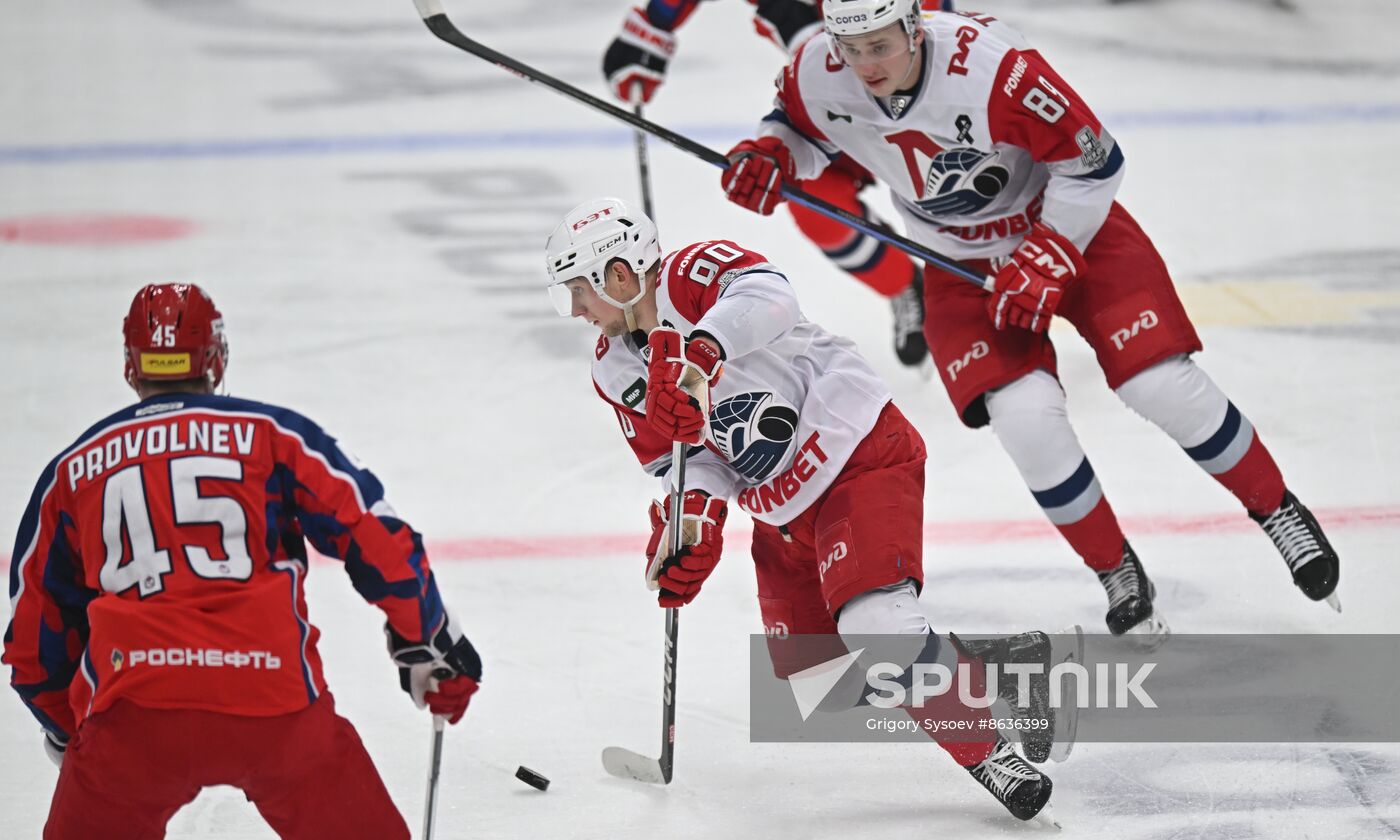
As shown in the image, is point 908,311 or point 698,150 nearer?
point 698,150

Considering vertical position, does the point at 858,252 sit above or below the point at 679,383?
below

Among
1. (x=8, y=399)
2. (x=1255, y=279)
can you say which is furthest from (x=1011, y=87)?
(x=8, y=399)

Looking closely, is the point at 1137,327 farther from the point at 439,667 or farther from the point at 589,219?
the point at 439,667

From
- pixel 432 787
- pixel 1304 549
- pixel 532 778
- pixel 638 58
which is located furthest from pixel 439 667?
pixel 638 58

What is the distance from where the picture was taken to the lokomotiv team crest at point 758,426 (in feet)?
9.77

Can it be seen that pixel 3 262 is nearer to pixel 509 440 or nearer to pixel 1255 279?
pixel 509 440

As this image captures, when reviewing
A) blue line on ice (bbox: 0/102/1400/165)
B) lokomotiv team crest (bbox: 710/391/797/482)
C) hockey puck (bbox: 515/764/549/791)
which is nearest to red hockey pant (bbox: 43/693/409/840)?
hockey puck (bbox: 515/764/549/791)

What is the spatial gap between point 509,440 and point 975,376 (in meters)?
1.72

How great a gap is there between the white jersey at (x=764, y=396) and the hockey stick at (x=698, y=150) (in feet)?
2.13

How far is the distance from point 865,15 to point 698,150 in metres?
0.73

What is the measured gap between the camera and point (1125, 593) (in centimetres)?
346

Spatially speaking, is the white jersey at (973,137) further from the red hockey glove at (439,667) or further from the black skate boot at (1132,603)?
the red hockey glove at (439,667)

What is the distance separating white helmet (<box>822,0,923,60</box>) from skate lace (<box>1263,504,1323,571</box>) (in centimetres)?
120

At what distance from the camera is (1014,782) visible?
2.85m
